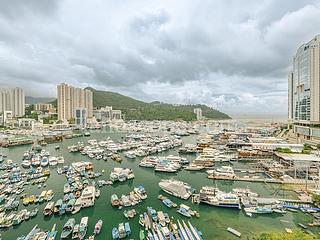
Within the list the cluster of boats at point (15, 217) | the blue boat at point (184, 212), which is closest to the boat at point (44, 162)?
the cluster of boats at point (15, 217)

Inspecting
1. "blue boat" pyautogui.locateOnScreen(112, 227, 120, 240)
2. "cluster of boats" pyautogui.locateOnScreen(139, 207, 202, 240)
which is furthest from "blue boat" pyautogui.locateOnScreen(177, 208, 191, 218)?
"blue boat" pyautogui.locateOnScreen(112, 227, 120, 240)

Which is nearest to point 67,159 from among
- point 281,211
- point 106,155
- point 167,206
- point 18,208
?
point 106,155

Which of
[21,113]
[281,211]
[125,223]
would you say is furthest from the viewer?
[21,113]

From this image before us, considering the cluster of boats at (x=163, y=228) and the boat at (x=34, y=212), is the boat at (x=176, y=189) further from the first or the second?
the boat at (x=34, y=212)

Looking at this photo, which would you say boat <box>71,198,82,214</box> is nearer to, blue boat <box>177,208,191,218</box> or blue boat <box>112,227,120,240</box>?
blue boat <box>112,227,120,240</box>

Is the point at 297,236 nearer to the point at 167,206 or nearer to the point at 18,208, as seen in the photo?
the point at 167,206
